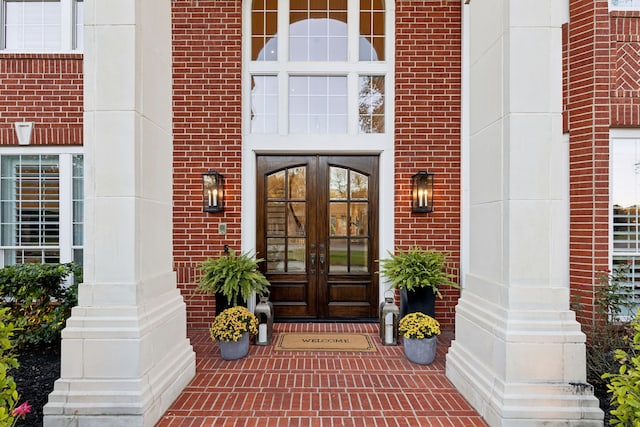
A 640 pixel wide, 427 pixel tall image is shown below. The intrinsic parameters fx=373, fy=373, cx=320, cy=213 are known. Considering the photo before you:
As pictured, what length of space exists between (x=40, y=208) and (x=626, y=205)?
8158 millimetres

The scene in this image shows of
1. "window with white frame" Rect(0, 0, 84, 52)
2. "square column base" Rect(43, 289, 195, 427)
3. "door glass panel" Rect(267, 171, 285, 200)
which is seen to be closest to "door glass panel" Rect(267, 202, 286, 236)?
"door glass panel" Rect(267, 171, 285, 200)

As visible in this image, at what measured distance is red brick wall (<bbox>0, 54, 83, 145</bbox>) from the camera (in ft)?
17.8

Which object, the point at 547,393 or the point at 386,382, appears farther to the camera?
the point at 386,382

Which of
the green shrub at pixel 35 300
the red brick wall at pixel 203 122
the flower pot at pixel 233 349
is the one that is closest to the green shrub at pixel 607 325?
the flower pot at pixel 233 349

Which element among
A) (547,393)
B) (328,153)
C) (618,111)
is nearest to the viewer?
(547,393)

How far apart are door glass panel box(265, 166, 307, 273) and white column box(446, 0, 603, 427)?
3099 mm

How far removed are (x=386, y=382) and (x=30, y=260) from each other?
17.8 ft

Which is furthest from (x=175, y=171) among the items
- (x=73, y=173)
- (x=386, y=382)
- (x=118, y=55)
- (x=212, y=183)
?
(x=386, y=382)

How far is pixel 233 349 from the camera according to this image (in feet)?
14.1

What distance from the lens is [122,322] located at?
2.93m

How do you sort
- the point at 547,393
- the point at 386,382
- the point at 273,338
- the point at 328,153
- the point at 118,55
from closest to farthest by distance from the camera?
the point at 547,393, the point at 118,55, the point at 386,382, the point at 273,338, the point at 328,153

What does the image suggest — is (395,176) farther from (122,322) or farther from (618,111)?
(122,322)

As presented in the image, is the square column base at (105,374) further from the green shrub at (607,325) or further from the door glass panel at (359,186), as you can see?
the green shrub at (607,325)

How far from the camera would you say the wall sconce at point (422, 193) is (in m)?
5.43
